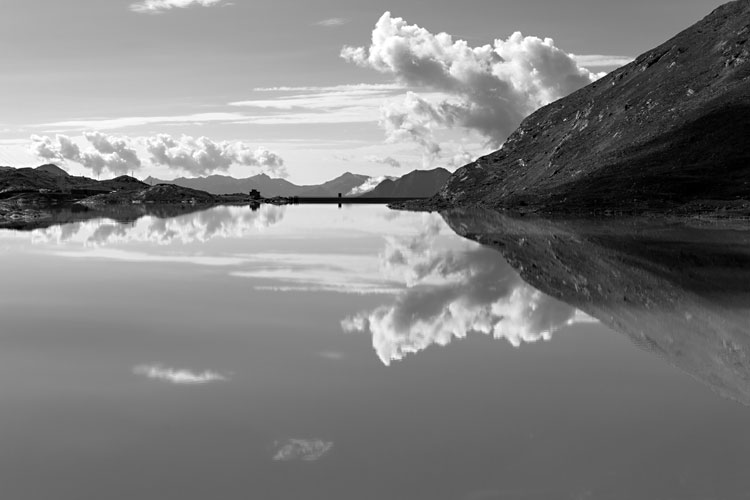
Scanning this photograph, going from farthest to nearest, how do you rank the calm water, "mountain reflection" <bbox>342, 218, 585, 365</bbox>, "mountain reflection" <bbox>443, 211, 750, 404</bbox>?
"mountain reflection" <bbox>342, 218, 585, 365</bbox>, "mountain reflection" <bbox>443, 211, 750, 404</bbox>, the calm water

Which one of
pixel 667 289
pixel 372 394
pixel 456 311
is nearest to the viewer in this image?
pixel 372 394

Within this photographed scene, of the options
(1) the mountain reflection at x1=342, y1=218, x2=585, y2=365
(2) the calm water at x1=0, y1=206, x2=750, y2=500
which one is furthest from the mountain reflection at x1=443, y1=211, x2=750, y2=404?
(1) the mountain reflection at x1=342, y1=218, x2=585, y2=365

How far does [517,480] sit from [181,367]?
15703 millimetres

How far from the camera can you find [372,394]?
75.9 ft

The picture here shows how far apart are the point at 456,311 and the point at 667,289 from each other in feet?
54.4

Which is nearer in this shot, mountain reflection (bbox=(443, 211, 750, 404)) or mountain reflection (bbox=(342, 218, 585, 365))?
mountain reflection (bbox=(443, 211, 750, 404))

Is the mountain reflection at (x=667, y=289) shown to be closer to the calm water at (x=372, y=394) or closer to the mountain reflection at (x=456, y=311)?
the calm water at (x=372, y=394)

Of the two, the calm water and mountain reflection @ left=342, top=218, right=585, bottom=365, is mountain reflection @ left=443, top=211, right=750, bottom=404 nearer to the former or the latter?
the calm water

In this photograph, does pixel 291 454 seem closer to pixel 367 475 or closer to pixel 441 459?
pixel 367 475

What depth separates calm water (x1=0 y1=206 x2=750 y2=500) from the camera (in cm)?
1623

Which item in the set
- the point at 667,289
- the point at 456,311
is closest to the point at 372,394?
the point at 456,311

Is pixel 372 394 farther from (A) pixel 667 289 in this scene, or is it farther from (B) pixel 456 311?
(A) pixel 667 289

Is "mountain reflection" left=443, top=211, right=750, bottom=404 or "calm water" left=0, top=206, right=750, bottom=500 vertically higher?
"mountain reflection" left=443, top=211, right=750, bottom=404

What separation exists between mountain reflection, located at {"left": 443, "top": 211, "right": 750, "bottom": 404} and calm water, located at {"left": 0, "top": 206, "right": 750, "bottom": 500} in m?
0.26
